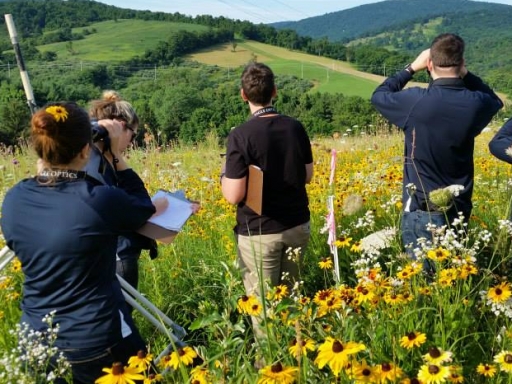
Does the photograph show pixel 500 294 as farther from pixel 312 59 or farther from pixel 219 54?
pixel 219 54

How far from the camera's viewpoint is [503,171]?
4.76m

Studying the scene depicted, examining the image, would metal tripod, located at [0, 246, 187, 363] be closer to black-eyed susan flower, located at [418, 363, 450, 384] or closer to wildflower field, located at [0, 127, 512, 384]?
wildflower field, located at [0, 127, 512, 384]

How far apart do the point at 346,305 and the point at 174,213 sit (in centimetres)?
84

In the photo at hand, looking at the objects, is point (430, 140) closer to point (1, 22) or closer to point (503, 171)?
point (503, 171)

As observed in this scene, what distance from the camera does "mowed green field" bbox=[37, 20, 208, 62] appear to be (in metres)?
87.2

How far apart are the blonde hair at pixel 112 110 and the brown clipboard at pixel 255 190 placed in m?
0.69

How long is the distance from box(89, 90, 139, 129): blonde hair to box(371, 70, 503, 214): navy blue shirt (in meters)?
1.38

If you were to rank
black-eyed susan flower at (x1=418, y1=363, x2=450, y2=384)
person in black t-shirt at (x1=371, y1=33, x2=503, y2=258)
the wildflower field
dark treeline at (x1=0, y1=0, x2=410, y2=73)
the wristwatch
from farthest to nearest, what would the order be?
dark treeline at (x1=0, y1=0, x2=410, y2=73)
the wristwatch
person in black t-shirt at (x1=371, y1=33, x2=503, y2=258)
the wildflower field
black-eyed susan flower at (x1=418, y1=363, x2=450, y2=384)

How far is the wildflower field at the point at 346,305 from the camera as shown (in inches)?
55.9

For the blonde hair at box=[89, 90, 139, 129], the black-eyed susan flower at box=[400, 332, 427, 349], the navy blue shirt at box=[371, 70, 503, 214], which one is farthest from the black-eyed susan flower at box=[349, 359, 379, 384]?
the blonde hair at box=[89, 90, 139, 129]

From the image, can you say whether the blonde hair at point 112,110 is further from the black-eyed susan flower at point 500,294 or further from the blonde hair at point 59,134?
the black-eyed susan flower at point 500,294

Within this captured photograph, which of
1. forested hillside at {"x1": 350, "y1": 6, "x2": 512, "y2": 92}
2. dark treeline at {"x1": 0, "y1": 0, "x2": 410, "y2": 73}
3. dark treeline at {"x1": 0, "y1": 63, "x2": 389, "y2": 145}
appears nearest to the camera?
dark treeline at {"x1": 0, "y1": 63, "x2": 389, "y2": 145}

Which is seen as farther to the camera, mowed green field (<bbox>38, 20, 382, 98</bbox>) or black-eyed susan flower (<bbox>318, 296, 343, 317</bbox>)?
mowed green field (<bbox>38, 20, 382, 98</bbox>)

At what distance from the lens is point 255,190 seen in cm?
247
